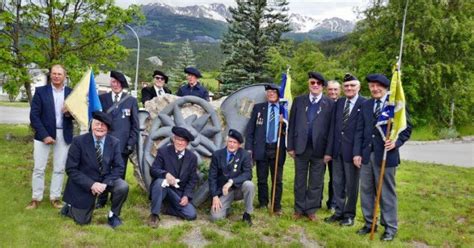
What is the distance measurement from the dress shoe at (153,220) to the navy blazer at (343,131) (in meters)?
2.50

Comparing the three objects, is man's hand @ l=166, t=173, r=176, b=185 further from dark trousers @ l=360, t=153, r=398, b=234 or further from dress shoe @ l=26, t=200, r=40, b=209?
dark trousers @ l=360, t=153, r=398, b=234

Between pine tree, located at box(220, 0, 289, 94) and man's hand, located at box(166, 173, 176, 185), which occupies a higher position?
pine tree, located at box(220, 0, 289, 94)

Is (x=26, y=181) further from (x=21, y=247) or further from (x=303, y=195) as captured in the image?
(x=303, y=195)

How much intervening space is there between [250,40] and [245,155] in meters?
20.9

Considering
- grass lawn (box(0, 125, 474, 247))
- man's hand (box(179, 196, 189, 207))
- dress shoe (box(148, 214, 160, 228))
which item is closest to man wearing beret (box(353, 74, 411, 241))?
grass lawn (box(0, 125, 474, 247))

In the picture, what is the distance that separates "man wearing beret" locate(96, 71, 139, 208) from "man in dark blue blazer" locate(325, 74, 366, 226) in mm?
2734

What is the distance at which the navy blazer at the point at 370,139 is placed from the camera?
218 inches

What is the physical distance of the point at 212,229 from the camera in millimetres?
5805

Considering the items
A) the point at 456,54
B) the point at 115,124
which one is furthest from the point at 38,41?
the point at 456,54

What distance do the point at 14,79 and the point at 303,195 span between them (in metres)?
9.37

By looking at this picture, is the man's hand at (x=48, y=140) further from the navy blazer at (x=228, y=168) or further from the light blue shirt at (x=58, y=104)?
the navy blazer at (x=228, y=168)

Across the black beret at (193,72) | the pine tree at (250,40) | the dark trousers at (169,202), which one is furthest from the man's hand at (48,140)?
the pine tree at (250,40)

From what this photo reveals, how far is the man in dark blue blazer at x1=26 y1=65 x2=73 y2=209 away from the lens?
6.04 m

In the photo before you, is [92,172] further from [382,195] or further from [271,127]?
[382,195]
